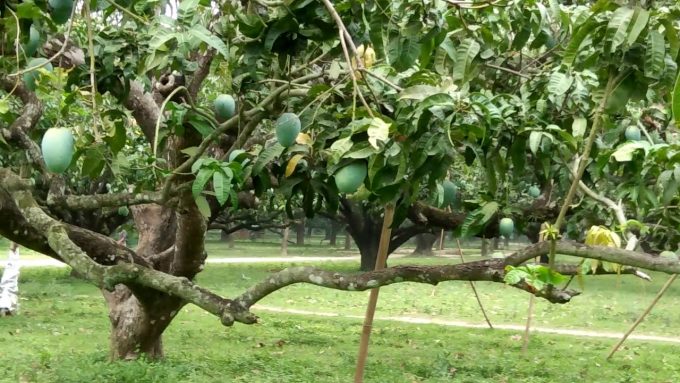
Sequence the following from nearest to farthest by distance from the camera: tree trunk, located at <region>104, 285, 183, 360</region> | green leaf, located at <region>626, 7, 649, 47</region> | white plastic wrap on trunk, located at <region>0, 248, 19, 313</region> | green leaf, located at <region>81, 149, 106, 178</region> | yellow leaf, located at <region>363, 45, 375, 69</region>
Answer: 1. green leaf, located at <region>626, 7, 649, 47</region>
2. green leaf, located at <region>81, 149, 106, 178</region>
3. yellow leaf, located at <region>363, 45, 375, 69</region>
4. tree trunk, located at <region>104, 285, 183, 360</region>
5. white plastic wrap on trunk, located at <region>0, 248, 19, 313</region>

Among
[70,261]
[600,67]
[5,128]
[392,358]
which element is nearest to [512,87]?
[600,67]

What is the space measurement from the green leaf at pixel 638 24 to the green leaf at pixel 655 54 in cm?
9

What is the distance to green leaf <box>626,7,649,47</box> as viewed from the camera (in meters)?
1.83

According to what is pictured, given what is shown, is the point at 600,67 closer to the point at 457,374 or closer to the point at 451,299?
the point at 457,374

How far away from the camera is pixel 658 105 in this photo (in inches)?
162

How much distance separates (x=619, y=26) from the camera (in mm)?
1882

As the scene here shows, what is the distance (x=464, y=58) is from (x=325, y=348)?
4841 mm

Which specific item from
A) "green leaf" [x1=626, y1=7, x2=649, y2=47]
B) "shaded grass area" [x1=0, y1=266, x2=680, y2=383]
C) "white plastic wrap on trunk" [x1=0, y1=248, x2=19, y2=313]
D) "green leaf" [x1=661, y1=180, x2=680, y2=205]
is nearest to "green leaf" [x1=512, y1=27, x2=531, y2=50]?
"green leaf" [x1=661, y1=180, x2=680, y2=205]

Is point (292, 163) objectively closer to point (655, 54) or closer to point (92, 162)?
point (92, 162)

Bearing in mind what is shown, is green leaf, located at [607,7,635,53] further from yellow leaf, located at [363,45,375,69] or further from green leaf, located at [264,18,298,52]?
yellow leaf, located at [363,45,375,69]

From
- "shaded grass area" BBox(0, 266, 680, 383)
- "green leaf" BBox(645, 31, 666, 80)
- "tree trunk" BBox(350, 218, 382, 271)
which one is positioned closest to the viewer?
"green leaf" BBox(645, 31, 666, 80)

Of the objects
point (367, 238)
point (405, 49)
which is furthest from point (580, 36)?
point (367, 238)

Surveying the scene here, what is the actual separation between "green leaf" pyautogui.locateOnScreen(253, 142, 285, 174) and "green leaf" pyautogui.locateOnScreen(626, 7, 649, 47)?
122 centimetres

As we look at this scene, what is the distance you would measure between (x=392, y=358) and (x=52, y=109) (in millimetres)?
3495
